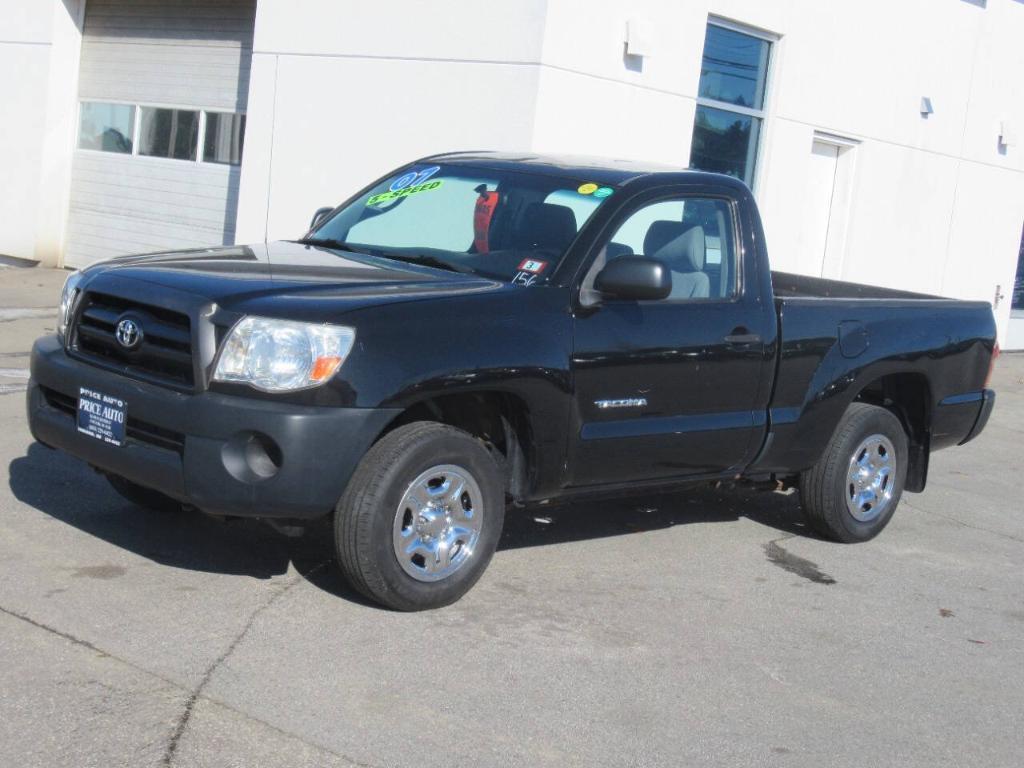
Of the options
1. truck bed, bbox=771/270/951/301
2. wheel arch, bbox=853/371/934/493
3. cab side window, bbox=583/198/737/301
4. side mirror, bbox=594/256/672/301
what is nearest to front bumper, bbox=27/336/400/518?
side mirror, bbox=594/256/672/301

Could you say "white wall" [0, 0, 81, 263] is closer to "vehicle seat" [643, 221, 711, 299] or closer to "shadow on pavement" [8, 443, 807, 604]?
"shadow on pavement" [8, 443, 807, 604]

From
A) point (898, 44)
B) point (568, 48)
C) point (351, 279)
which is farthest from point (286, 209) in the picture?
point (351, 279)

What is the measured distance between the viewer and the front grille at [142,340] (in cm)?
518

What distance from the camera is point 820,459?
23.5 feet

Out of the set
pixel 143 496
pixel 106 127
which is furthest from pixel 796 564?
pixel 106 127

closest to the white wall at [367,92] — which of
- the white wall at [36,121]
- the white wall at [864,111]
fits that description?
the white wall at [864,111]

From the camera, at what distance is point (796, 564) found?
6.98 m

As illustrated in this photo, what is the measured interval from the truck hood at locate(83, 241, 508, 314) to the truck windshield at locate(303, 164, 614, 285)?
159 mm

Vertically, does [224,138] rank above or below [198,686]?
above

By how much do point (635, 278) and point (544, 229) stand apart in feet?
1.93

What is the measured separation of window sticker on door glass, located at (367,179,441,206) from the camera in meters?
6.68

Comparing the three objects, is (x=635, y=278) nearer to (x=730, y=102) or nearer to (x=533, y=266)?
(x=533, y=266)

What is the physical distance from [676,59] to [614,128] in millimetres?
1037

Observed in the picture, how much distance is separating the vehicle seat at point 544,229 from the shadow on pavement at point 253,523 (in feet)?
3.79
